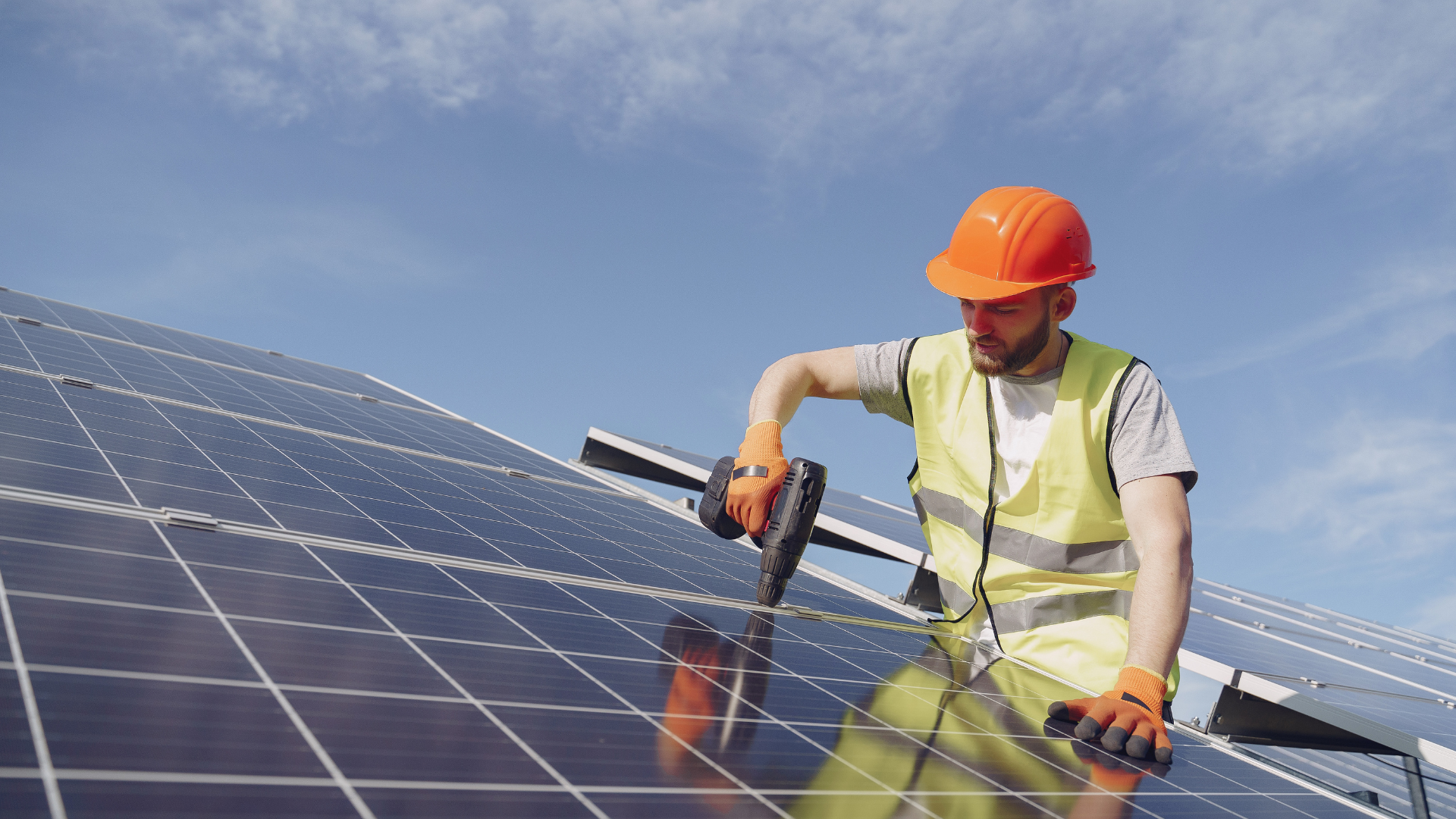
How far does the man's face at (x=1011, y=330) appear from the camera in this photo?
180 inches

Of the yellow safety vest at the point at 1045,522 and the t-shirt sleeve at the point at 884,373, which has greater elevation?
the t-shirt sleeve at the point at 884,373

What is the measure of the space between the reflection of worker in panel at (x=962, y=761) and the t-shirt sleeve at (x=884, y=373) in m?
1.89

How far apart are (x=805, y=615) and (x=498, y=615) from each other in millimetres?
1872

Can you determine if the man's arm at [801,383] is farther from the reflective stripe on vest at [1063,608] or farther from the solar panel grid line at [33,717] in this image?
the solar panel grid line at [33,717]

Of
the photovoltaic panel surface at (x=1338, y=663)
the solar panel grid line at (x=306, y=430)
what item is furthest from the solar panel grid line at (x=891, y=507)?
the solar panel grid line at (x=306, y=430)

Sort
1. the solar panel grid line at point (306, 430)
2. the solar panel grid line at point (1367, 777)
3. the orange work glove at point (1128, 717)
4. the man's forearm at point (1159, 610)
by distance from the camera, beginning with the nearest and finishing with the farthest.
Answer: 1. the orange work glove at point (1128, 717)
2. the man's forearm at point (1159, 610)
3. the solar panel grid line at point (306, 430)
4. the solar panel grid line at point (1367, 777)

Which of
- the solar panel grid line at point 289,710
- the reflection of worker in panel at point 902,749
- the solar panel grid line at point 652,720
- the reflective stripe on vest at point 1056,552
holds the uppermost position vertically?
the reflective stripe on vest at point 1056,552

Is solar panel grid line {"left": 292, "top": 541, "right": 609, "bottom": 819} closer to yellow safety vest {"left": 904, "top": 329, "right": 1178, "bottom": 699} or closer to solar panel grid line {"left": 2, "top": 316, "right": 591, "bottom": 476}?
yellow safety vest {"left": 904, "top": 329, "right": 1178, "bottom": 699}

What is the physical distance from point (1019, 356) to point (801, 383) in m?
1.21

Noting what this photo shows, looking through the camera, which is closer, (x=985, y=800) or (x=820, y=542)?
(x=985, y=800)

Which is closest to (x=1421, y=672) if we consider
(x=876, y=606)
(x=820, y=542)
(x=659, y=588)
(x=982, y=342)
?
(x=820, y=542)

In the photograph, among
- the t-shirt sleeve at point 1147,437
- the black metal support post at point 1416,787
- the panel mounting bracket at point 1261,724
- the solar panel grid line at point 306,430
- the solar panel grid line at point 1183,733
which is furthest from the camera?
the black metal support post at point 1416,787

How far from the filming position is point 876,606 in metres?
5.47

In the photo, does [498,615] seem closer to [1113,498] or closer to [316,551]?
[316,551]
